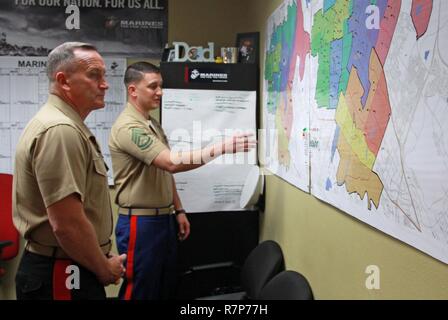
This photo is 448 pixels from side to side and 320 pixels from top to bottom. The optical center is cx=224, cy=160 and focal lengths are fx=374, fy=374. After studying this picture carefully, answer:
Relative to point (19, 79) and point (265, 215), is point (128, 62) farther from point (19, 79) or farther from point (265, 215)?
point (265, 215)

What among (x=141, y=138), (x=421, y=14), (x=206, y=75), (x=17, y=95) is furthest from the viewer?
(x=17, y=95)

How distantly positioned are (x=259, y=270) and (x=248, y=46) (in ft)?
4.91

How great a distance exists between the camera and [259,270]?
2.04 m

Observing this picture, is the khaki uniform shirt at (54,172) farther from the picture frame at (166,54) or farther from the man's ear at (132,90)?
the picture frame at (166,54)

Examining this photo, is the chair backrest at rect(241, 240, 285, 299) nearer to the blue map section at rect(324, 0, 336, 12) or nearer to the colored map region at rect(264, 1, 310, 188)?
the colored map region at rect(264, 1, 310, 188)

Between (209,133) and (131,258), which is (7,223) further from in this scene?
(209,133)

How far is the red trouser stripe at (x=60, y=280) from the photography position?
1.26 meters

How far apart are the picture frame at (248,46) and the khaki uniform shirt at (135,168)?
94cm

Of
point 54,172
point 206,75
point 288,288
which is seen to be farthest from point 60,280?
point 206,75

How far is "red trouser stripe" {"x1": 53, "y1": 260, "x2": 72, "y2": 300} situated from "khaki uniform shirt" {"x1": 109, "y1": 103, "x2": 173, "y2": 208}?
71 centimetres

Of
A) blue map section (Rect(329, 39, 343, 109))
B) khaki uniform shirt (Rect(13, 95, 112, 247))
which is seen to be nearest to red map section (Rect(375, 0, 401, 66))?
blue map section (Rect(329, 39, 343, 109))

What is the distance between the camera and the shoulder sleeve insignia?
6.16 ft

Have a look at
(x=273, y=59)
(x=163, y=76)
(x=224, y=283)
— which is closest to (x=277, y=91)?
(x=273, y=59)

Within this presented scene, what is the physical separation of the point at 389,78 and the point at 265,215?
1585 mm
